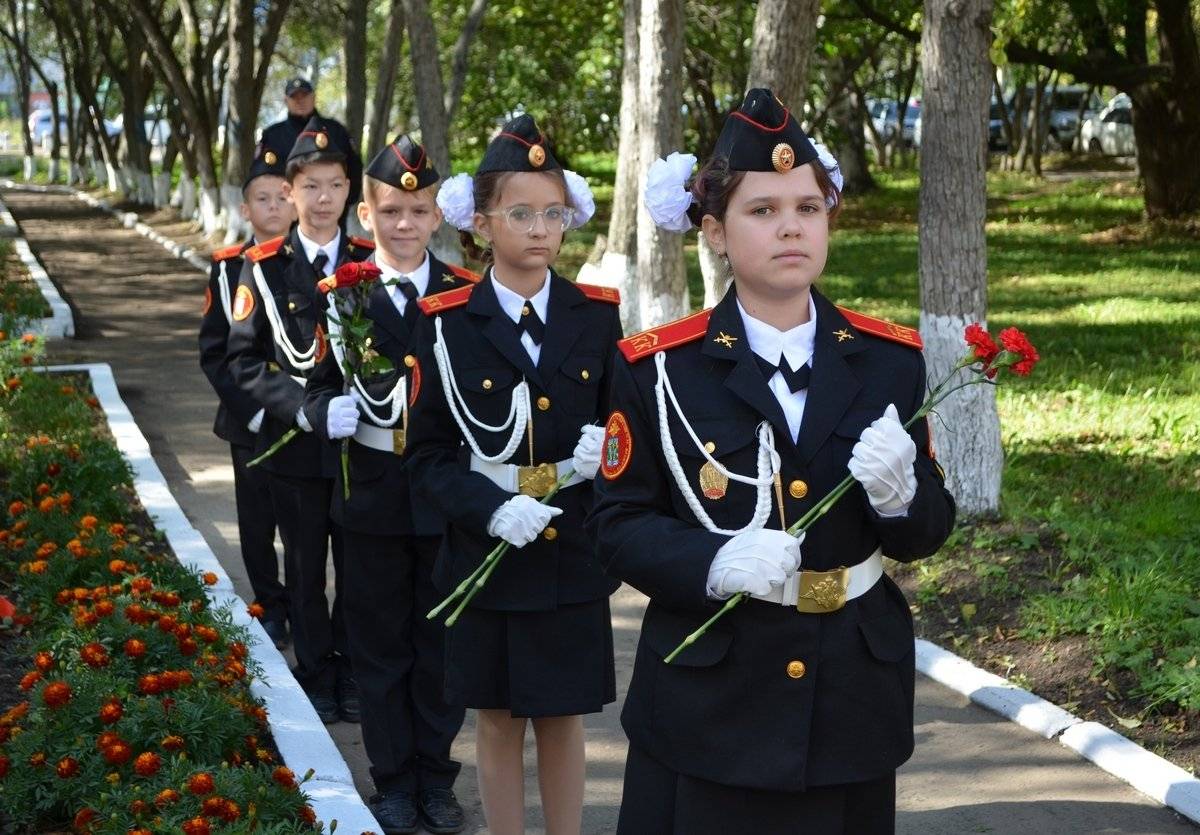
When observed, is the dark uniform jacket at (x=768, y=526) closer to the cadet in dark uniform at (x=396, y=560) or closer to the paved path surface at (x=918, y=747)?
the cadet in dark uniform at (x=396, y=560)

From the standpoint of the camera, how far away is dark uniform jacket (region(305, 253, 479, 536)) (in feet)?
15.9

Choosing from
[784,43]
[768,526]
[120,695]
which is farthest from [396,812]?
[784,43]

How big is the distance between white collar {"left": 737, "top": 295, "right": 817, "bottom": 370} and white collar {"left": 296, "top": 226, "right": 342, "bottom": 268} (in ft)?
9.97

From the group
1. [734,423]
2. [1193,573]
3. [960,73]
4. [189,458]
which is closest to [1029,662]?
[1193,573]

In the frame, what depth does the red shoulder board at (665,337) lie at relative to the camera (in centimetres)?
301

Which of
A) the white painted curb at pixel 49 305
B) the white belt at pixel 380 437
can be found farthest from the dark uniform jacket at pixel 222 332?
the white painted curb at pixel 49 305

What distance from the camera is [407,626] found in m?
4.90

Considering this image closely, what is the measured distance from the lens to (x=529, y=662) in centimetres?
409

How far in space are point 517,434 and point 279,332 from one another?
2.06 metres

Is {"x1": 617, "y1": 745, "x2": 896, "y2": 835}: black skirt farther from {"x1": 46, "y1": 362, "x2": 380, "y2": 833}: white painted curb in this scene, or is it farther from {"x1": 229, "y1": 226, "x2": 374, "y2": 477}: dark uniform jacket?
{"x1": 229, "y1": 226, "x2": 374, "y2": 477}: dark uniform jacket

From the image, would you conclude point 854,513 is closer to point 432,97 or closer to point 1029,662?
point 1029,662

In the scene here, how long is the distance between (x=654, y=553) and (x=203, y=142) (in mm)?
24760

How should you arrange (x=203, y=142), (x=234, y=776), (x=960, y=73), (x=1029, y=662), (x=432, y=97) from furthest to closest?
(x=203, y=142) < (x=432, y=97) < (x=960, y=73) < (x=1029, y=662) < (x=234, y=776)

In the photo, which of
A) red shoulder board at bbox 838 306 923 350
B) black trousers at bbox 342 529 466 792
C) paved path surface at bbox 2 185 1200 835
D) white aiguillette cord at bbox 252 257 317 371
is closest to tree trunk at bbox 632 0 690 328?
paved path surface at bbox 2 185 1200 835
